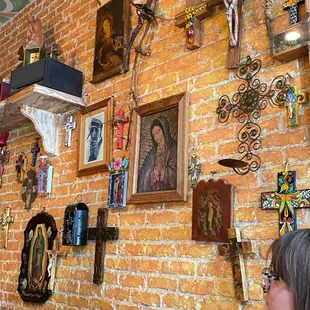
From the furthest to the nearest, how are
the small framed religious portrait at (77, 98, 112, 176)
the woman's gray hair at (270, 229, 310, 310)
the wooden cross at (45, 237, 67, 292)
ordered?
the wooden cross at (45, 237, 67, 292) → the small framed religious portrait at (77, 98, 112, 176) → the woman's gray hair at (270, 229, 310, 310)

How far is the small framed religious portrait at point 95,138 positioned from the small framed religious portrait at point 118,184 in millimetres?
95

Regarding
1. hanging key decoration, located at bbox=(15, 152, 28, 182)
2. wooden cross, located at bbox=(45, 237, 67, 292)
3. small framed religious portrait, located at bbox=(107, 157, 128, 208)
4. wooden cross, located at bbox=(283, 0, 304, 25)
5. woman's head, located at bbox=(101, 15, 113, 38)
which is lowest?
wooden cross, located at bbox=(45, 237, 67, 292)

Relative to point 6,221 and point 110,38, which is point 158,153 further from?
point 6,221

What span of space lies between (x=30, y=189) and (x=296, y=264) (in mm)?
2243

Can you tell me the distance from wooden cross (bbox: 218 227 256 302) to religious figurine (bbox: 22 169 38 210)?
1590 millimetres

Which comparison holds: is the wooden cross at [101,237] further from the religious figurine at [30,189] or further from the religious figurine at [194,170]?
the religious figurine at [30,189]

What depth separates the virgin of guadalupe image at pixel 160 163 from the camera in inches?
80.8

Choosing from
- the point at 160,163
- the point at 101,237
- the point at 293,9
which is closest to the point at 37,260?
the point at 101,237

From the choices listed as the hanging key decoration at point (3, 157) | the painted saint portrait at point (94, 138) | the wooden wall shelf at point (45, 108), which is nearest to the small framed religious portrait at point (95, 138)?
the painted saint portrait at point (94, 138)

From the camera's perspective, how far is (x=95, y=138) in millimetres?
2568

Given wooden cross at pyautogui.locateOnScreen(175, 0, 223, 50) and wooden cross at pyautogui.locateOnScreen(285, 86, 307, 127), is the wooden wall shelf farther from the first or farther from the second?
wooden cross at pyautogui.locateOnScreen(285, 86, 307, 127)

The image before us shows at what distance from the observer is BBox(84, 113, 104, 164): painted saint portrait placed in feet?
8.28

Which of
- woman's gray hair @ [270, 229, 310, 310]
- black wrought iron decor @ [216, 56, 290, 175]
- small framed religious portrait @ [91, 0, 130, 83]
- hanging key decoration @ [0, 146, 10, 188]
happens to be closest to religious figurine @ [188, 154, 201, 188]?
black wrought iron decor @ [216, 56, 290, 175]

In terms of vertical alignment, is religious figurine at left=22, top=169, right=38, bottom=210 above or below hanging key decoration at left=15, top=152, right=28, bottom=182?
below
